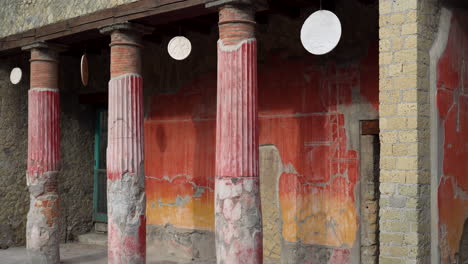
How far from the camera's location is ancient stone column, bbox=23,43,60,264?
777 cm

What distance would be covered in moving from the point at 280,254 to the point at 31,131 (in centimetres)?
388

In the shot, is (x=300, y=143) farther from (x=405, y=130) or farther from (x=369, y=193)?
(x=405, y=130)

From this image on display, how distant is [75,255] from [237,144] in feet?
14.7

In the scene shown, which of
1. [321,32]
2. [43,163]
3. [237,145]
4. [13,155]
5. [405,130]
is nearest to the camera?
[405,130]

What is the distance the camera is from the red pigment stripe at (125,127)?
659 centimetres

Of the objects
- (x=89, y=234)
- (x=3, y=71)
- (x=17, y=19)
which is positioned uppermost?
(x=17, y=19)

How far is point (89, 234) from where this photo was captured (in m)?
10.1

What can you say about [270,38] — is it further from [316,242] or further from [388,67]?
[388,67]

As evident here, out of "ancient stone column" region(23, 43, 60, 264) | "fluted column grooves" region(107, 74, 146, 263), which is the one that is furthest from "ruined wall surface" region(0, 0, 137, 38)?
"fluted column grooves" region(107, 74, 146, 263)

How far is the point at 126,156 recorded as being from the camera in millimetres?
6582

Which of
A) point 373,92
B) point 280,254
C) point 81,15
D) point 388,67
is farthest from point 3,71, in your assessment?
point 388,67

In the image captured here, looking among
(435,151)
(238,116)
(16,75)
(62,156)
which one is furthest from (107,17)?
(435,151)

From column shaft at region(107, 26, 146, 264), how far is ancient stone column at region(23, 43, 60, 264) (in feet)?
5.29

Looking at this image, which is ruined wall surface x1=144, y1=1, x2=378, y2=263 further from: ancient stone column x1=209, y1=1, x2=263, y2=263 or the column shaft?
the column shaft
